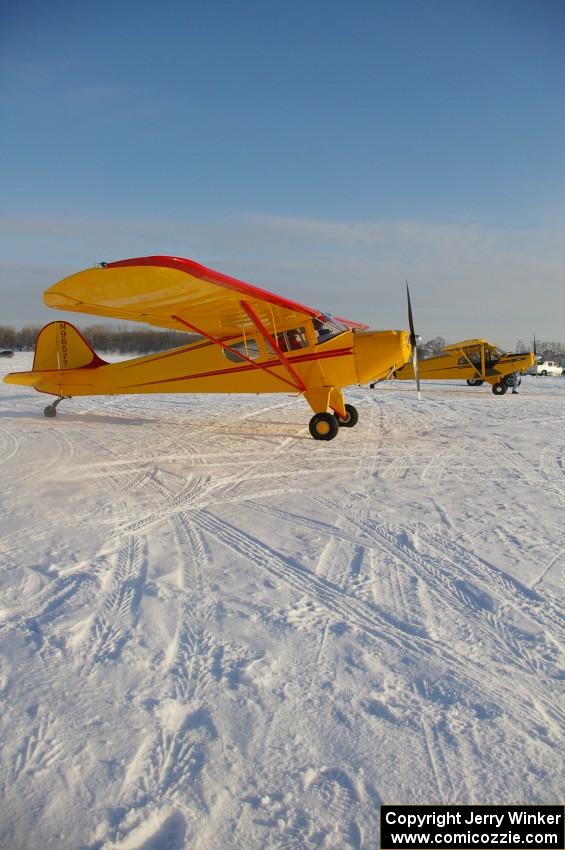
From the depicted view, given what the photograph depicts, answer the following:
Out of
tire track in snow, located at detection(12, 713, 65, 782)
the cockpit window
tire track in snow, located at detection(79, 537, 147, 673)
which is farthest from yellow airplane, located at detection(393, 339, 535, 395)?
tire track in snow, located at detection(12, 713, 65, 782)

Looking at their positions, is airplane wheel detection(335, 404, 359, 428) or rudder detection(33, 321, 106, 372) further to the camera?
rudder detection(33, 321, 106, 372)

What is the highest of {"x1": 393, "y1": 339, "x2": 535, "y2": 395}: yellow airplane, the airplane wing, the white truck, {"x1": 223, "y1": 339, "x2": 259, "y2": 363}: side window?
the airplane wing

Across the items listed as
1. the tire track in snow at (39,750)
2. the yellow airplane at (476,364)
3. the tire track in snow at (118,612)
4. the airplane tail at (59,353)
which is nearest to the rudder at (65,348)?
the airplane tail at (59,353)

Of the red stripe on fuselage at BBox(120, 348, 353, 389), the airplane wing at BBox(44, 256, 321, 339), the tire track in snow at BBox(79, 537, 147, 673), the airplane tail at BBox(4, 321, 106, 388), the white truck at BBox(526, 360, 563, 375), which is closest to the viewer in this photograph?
the tire track in snow at BBox(79, 537, 147, 673)

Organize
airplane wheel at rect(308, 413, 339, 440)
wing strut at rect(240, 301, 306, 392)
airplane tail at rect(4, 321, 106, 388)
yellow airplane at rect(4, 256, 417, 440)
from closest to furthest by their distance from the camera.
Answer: yellow airplane at rect(4, 256, 417, 440)
wing strut at rect(240, 301, 306, 392)
airplane wheel at rect(308, 413, 339, 440)
airplane tail at rect(4, 321, 106, 388)

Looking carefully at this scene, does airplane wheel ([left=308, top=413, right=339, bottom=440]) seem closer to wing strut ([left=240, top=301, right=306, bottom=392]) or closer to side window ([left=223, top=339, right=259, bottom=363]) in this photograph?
wing strut ([left=240, top=301, right=306, bottom=392])

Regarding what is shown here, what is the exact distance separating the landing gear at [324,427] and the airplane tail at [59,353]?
5764 millimetres

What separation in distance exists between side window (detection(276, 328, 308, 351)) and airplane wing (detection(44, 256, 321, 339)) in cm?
14

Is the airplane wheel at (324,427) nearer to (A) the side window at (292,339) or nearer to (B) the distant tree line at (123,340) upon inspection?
(A) the side window at (292,339)

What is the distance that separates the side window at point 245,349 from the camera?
31.6ft

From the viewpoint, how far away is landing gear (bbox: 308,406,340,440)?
8516 mm

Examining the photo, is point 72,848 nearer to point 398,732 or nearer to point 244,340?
point 398,732

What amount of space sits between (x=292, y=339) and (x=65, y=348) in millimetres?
5951

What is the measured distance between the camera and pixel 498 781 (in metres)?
1.73
